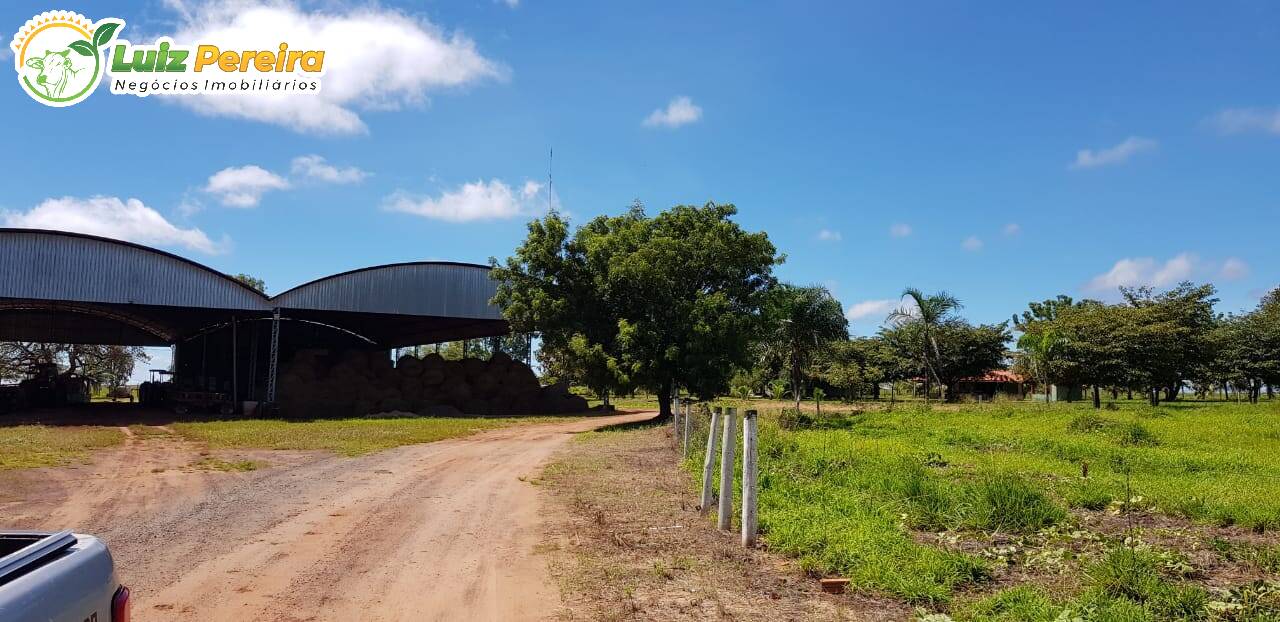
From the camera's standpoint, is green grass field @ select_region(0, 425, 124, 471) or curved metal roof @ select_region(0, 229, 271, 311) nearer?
green grass field @ select_region(0, 425, 124, 471)

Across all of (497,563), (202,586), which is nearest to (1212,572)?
(497,563)

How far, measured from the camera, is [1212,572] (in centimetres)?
633

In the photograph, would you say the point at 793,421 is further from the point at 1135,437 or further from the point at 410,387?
the point at 410,387

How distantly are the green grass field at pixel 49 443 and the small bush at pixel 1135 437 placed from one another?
23972 millimetres

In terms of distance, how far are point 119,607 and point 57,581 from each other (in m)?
0.52

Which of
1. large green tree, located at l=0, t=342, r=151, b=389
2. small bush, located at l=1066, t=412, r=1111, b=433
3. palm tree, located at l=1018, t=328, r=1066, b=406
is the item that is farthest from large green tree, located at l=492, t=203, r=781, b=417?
large green tree, located at l=0, t=342, r=151, b=389

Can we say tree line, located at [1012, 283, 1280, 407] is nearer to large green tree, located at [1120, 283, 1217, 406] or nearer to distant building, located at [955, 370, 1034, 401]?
large green tree, located at [1120, 283, 1217, 406]

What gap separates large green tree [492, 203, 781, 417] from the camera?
2920 cm

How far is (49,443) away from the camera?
66.1 ft

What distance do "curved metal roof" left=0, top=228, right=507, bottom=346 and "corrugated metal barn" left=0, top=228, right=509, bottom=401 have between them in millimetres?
41

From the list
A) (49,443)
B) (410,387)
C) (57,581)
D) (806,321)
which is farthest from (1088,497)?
(410,387)

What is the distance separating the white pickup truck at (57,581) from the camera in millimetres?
2271

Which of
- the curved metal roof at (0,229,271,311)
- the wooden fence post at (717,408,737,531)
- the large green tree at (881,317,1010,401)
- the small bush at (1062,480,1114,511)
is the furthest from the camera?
the large green tree at (881,317,1010,401)

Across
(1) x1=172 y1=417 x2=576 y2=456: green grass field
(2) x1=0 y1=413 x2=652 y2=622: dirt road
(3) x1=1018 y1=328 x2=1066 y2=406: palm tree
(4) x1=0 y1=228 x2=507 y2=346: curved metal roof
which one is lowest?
(1) x1=172 y1=417 x2=576 y2=456: green grass field
